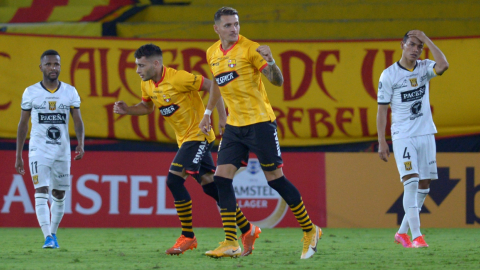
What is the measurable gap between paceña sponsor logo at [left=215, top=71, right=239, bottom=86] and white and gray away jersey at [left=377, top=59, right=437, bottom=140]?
1.74 metres

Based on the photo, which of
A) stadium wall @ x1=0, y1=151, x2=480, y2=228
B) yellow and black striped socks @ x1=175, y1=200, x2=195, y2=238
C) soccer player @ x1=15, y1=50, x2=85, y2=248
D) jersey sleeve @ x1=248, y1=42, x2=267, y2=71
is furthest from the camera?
stadium wall @ x1=0, y1=151, x2=480, y2=228

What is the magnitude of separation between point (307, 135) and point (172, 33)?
134 inches

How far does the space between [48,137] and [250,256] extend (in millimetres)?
2515

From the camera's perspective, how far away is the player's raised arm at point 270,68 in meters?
4.93

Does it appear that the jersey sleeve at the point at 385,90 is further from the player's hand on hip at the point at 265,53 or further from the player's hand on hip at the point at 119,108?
the player's hand on hip at the point at 119,108

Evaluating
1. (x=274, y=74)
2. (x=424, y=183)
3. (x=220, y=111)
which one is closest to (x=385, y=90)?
(x=424, y=183)

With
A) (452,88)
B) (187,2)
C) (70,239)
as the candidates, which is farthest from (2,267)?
(187,2)

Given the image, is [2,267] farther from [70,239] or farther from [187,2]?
[187,2]

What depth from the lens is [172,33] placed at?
40.3 feet

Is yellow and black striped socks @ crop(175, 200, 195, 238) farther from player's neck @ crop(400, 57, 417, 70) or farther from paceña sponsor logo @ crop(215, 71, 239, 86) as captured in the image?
player's neck @ crop(400, 57, 417, 70)

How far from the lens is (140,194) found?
9789 millimetres

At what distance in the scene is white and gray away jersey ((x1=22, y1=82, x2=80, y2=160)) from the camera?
6926 millimetres

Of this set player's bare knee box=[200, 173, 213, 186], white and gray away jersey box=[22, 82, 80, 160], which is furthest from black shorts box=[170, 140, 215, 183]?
white and gray away jersey box=[22, 82, 80, 160]

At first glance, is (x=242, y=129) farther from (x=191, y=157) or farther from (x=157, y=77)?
(x=157, y=77)
